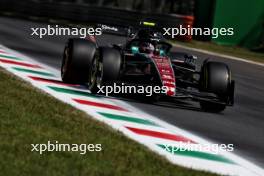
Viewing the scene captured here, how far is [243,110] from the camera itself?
14.1m

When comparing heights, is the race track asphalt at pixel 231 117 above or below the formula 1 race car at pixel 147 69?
below

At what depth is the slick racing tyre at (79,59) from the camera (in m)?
13.7

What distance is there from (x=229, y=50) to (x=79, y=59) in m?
21.1

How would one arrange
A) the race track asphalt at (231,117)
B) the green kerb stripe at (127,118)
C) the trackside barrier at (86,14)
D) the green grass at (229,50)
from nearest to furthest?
1. the race track asphalt at (231,117)
2. the green kerb stripe at (127,118)
3. the green grass at (229,50)
4. the trackside barrier at (86,14)

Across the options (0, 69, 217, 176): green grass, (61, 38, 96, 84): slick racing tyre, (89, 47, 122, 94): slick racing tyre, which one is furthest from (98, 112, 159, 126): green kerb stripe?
(61, 38, 96, 84): slick racing tyre

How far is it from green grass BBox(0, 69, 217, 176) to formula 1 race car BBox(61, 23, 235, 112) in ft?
5.71

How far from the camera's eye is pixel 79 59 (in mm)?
13695

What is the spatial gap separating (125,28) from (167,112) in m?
2.58

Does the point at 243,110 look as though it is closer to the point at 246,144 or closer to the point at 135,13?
the point at 246,144

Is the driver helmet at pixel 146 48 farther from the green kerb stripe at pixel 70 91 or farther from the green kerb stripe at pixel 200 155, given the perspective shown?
the green kerb stripe at pixel 200 155

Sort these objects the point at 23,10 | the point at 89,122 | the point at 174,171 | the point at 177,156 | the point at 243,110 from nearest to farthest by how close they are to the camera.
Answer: the point at 174,171 < the point at 177,156 < the point at 89,122 < the point at 243,110 < the point at 23,10

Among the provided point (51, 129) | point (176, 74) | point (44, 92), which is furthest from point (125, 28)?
point (51, 129)

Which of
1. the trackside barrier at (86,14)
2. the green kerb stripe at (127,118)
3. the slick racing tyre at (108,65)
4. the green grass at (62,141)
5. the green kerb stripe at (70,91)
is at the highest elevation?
the slick racing tyre at (108,65)

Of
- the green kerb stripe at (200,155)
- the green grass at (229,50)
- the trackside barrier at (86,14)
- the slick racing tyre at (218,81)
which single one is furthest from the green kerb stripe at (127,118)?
the trackside barrier at (86,14)
